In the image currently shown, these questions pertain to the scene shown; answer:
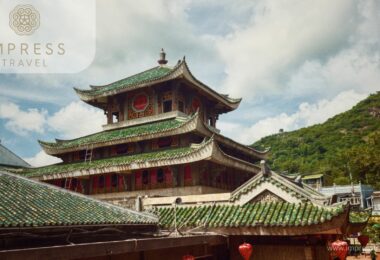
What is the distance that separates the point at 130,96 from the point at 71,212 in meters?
16.0

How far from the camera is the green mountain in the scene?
63.3 meters

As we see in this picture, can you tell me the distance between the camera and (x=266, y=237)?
1216 centimetres

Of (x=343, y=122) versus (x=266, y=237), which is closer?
(x=266, y=237)

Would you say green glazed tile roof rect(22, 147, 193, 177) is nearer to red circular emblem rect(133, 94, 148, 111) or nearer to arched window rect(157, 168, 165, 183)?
arched window rect(157, 168, 165, 183)

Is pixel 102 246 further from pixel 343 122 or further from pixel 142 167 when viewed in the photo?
pixel 343 122

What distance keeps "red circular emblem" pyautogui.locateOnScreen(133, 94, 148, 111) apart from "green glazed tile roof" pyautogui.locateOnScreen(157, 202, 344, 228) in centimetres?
1199

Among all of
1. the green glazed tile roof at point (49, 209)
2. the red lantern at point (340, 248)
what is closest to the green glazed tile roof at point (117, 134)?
the green glazed tile roof at point (49, 209)

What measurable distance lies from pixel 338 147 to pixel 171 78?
83.0 meters

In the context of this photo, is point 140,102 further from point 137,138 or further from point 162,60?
point 162,60

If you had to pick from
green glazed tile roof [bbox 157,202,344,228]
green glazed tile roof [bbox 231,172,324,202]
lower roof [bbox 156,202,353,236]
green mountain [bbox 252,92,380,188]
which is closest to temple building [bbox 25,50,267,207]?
green glazed tile roof [bbox 157,202,344,228]

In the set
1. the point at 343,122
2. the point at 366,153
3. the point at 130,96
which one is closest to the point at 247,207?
the point at 130,96

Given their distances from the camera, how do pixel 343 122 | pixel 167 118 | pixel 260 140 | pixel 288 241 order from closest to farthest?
pixel 288 241 → pixel 167 118 → pixel 343 122 → pixel 260 140

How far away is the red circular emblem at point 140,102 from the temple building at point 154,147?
73mm

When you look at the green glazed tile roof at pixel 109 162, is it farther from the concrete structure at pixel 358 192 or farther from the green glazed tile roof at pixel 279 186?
the concrete structure at pixel 358 192
